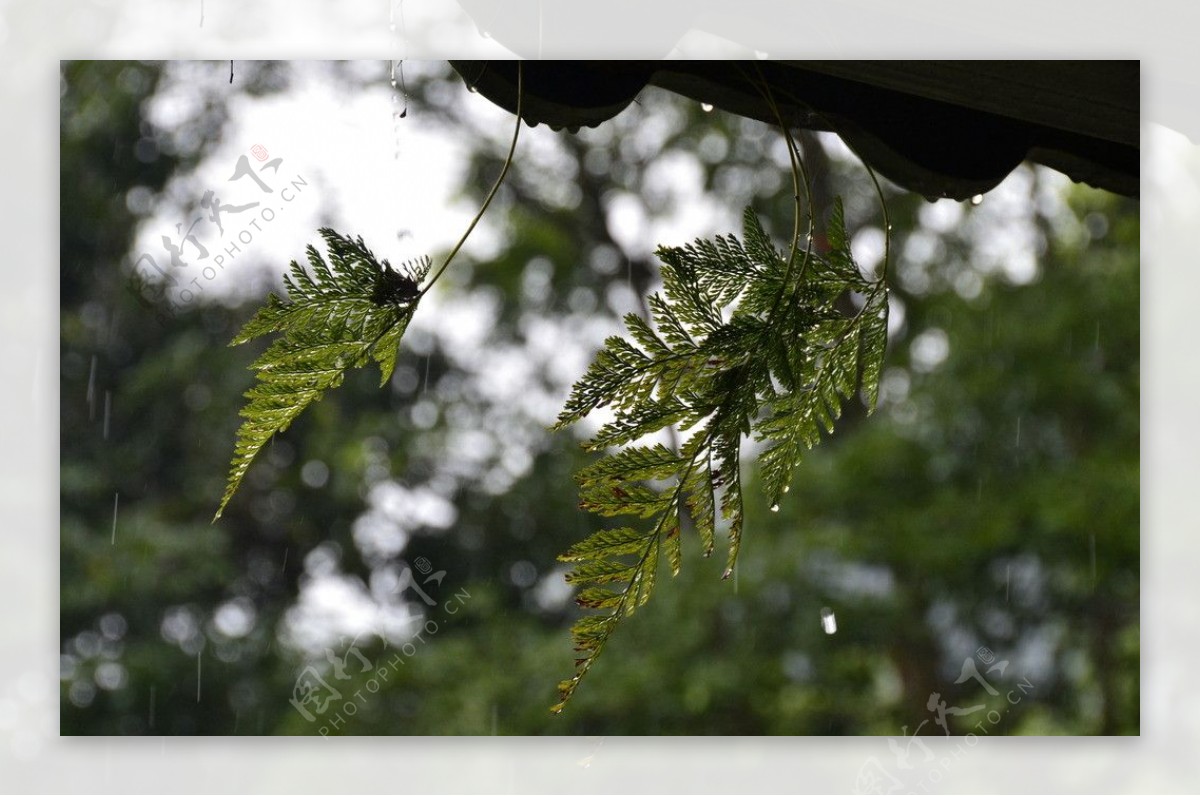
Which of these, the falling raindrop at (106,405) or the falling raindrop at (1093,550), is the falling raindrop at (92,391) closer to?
the falling raindrop at (106,405)

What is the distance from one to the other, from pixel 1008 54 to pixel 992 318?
0.37 metres

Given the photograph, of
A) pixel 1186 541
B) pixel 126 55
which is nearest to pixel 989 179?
pixel 1186 541

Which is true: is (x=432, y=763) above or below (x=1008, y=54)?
below

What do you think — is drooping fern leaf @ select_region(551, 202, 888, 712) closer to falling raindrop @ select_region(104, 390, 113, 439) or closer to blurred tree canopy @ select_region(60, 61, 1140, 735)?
blurred tree canopy @ select_region(60, 61, 1140, 735)

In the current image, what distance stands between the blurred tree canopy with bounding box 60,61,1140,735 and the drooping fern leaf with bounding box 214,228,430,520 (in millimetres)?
964

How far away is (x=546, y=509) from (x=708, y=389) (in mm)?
1128

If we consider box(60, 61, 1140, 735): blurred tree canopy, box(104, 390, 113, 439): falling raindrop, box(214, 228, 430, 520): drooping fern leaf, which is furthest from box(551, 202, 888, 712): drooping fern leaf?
box(104, 390, 113, 439): falling raindrop

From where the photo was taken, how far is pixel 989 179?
4.89 ft

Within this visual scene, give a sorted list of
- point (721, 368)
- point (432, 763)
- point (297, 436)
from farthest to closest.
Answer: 1. point (297, 436)
2. point (432, 763)
3. point (721, 368)

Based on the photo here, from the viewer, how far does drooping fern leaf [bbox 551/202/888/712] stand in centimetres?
47

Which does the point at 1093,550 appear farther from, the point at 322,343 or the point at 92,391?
the point at 92,391

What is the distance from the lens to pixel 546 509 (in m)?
1.60

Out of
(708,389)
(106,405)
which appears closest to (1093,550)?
(708,389)

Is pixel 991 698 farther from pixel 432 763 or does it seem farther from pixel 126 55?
pixel 126 55
